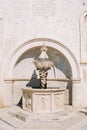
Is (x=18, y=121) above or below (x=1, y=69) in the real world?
below

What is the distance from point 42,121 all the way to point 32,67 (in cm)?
376

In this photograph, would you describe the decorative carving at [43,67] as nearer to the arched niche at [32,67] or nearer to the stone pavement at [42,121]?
the arched niche at [32,67]

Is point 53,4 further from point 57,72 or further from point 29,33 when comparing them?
point 57,72

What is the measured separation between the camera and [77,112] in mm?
8750

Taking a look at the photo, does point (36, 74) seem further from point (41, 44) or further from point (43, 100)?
point (43, 100)

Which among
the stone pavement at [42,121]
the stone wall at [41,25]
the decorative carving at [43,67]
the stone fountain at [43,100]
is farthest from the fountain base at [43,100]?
the stone wall at [41,25]

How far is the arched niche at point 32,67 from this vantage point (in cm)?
983

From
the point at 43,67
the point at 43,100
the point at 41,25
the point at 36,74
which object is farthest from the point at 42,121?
the point at 41,25

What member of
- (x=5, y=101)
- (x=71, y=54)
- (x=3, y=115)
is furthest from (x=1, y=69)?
(x=71, y=54)

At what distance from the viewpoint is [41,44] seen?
9883 millimetres

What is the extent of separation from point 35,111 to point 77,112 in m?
1.73

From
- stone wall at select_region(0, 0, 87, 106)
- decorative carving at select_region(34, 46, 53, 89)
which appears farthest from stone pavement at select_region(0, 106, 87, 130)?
stone wall at select_region(0, 0, 87, 106)

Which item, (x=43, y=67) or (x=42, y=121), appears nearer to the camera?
(x=42, y=121)

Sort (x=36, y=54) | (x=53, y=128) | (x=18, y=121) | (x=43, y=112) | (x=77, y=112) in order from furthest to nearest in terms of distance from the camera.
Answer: (x=36, y=54) < (x=77, y=112) < (x=43, y=112) < (x=18, y=121) < (x=53, y=128)
